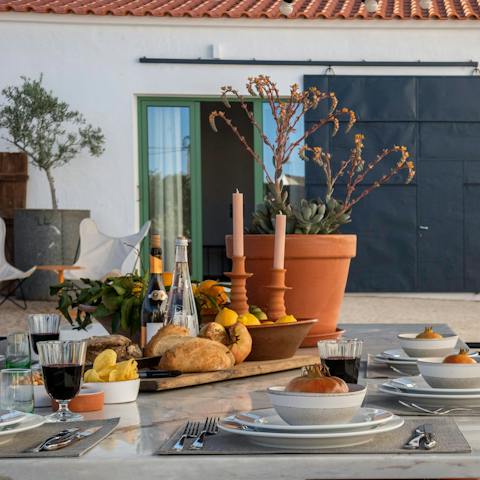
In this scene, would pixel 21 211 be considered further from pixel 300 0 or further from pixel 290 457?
pixel 290 457

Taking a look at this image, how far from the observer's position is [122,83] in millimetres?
11742

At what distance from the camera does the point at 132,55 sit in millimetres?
11781

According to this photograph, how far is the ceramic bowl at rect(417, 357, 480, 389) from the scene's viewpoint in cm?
172

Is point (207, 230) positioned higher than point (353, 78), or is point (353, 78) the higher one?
point (353, 78)

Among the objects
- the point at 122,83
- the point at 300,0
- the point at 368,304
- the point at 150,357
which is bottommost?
the point at 368,304

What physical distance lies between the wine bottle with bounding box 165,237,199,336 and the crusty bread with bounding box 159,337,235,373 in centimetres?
21

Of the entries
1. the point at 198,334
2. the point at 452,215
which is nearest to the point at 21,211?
the point at 452,215

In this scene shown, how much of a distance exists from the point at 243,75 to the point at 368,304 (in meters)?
2.79

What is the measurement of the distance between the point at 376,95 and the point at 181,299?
10.0 meters

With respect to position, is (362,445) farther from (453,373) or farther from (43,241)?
(43,241)

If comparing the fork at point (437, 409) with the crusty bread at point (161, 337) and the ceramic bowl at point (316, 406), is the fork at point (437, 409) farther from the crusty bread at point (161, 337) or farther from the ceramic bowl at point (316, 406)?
the crusty bread at point (161, 337)

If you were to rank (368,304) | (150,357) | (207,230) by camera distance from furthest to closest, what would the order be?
(207,230) < (368,304) < (150,357)

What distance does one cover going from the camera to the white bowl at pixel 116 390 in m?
1.80

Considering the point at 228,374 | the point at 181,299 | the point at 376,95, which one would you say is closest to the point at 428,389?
the point at 228,374
